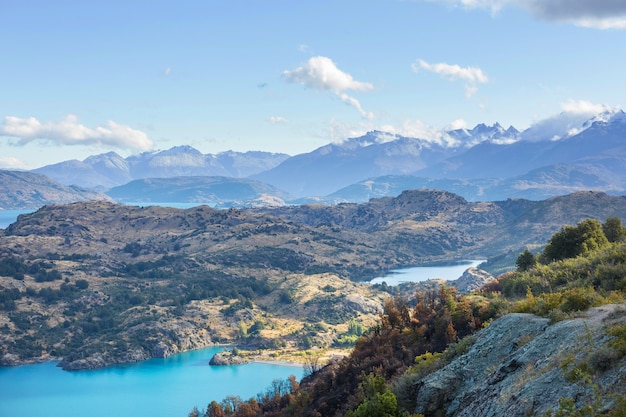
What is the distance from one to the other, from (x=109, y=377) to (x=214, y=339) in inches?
1431

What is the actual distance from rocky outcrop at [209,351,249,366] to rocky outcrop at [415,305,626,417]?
141 metres

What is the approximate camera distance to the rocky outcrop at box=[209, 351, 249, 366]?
163000mm

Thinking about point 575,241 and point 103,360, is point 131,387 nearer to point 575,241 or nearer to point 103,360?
point 103,360

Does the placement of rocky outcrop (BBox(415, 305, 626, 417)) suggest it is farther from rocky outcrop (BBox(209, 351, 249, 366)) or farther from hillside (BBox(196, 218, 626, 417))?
rocky outcrop (BBox(209, 351, 249, 366))

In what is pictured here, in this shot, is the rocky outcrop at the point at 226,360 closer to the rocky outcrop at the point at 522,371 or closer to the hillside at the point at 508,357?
the hillside at the point at 508,357

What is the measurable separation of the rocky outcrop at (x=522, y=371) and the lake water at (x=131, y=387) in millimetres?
114070

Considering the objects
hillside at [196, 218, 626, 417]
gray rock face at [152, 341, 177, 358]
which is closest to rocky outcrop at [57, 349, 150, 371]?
gray rock face at [152, 341, 177, 358]

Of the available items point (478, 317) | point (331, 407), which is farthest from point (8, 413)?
point (478, 317)

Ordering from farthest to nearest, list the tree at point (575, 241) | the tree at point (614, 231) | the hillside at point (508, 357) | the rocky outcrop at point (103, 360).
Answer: the rocky outcrop at point (103, 360), the tree at point (614, 231), the tree at point (575, 241), the hillside at point (508, 357)

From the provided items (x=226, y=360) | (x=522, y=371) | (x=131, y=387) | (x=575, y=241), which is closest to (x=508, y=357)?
(x=522, y=371)

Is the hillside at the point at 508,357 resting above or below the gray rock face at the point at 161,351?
above

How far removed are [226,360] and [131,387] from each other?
81.1 feet

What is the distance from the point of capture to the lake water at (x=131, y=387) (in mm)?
138375

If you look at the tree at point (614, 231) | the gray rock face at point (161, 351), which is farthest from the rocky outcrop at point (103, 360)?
the tree at point (614, 231)
